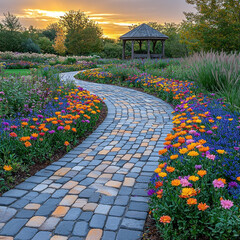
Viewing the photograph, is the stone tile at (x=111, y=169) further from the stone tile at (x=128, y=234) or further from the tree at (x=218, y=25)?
the tree at (x=218, y=25)

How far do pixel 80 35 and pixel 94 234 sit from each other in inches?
1427

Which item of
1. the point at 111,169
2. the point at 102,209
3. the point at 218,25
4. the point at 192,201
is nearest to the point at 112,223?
the point at 102,209

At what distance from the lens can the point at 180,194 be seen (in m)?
2.09

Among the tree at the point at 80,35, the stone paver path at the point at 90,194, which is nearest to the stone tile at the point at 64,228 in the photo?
the stone paver path at the point at 90,194

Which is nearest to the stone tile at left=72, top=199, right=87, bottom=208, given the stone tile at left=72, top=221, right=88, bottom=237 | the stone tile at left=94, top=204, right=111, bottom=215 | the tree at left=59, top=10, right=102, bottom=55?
the stone tile at left=94, top=204, right=111, bottom=215

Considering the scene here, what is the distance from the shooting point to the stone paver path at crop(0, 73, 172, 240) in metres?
2.29

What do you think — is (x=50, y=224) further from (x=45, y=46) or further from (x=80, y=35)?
(x=45, y=46)

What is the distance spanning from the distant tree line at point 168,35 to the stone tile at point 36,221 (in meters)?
7.56

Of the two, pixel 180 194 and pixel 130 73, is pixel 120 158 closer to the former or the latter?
pixel 180 194

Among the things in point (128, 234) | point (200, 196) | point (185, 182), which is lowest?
point (128, 234)

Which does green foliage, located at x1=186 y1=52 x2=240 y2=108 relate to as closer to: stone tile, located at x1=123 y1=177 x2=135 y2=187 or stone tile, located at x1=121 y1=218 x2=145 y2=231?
stone tile, located at x1=123 y1=177 x2=135 y2=187

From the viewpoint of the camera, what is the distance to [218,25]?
1462 cm

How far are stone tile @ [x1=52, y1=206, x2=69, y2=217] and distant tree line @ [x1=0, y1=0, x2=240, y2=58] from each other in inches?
289

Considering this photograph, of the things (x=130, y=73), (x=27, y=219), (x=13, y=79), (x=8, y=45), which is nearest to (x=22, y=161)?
(x=27, y=219)
